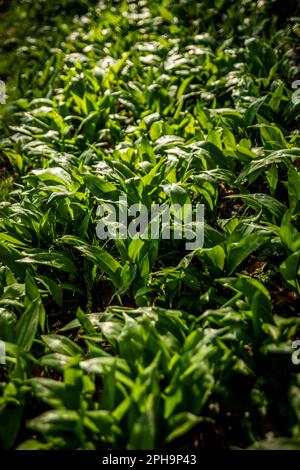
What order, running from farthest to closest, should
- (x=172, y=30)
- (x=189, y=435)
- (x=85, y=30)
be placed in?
(x=85, y=30) < (x=172, y=30) < (x=189, y=435)

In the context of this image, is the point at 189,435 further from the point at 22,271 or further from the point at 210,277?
the point at 22,271

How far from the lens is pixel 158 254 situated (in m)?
2.31

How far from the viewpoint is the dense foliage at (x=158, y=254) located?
4.84 feet

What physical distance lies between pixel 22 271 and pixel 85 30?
4660 millimetres

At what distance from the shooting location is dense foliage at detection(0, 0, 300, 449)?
148 cm

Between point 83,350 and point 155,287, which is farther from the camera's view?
point 155,287

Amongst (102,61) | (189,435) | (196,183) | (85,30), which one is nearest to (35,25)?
(85,30)

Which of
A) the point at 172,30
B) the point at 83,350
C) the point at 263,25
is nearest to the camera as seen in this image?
the point at 83,350

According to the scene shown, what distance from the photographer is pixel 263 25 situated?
4.32m

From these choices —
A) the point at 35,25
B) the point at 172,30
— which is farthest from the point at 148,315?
the point at 35,25

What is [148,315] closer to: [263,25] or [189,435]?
[189,435]

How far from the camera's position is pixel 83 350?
188cm

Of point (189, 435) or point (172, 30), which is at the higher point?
point (172, 30)

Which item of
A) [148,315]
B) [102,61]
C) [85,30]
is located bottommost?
[148,315]
